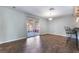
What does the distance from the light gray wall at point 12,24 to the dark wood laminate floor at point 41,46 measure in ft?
0.42

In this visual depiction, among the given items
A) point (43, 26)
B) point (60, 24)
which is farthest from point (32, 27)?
point (60, 24)

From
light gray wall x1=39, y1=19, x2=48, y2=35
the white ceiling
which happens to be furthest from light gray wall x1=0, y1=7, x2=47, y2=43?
the white ceiling

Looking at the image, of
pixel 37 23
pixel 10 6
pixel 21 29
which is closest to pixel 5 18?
pixel 10 6

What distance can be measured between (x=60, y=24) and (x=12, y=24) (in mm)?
937

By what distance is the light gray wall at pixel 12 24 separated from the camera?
1807 mm

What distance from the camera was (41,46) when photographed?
189 centimetres

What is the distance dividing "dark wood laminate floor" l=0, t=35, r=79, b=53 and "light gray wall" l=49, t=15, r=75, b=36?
0.40ft

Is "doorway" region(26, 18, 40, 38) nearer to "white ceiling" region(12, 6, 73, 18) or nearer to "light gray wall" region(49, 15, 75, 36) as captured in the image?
"white ceiling" region(12, 6, 73, 18)

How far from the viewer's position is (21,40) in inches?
73.7

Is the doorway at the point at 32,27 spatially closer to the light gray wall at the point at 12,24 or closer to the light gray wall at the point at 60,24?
the light gray wall at the point at 12,24

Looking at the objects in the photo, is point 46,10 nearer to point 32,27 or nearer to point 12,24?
point 32,27

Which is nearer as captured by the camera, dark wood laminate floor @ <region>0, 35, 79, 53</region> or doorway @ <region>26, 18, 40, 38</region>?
dark wood laminate floor @ <region>0, 35, 79, 53</region>

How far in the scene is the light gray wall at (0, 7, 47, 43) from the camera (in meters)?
1.81
